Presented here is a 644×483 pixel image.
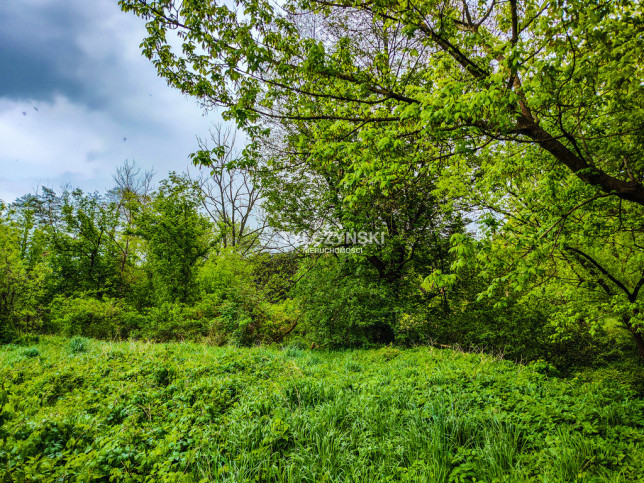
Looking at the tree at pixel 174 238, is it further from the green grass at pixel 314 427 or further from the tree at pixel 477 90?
the tree at pixel 477 90

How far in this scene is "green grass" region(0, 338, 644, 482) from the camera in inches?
88.8

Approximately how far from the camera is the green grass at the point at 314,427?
2.26m

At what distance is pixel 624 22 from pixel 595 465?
4.46 m

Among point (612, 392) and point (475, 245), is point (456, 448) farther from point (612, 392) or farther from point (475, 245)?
point (612, 392)

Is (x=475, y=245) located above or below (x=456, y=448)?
above

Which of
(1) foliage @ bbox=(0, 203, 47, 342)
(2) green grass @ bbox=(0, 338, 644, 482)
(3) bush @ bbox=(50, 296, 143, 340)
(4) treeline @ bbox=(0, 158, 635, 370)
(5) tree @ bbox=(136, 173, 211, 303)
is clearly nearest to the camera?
(2) green grass @ bbox=(0, 338, 644, 482)

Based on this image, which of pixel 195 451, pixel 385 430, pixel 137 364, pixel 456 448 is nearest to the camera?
pixel 195 451

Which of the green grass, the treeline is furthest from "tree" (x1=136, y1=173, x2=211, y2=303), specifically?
the green grass

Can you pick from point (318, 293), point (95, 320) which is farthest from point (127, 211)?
point (318, 293)

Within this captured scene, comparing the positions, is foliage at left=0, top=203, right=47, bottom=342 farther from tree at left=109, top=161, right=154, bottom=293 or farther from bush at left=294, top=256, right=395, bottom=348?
bush at left=294, top=256, right=395, bottom=348

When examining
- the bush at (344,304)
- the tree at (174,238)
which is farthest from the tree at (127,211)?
the bush at (344,304)

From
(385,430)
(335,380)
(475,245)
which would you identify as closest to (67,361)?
(335,380)

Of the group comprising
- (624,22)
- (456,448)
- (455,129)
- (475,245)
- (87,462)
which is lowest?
(456,448)

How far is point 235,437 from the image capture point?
2.70 metres
